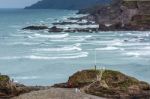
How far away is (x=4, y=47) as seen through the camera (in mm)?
76250

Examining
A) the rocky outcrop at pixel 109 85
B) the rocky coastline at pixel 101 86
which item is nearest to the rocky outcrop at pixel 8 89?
the rocky coastline at pixel 101 86

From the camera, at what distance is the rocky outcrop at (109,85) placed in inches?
1002

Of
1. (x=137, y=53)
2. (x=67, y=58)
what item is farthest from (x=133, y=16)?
(x=67, y=58)

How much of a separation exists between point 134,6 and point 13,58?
2308 inches

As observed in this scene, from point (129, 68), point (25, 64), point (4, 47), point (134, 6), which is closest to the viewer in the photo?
point (129, 68)

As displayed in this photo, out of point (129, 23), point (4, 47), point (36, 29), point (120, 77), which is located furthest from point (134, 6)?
point (120, 77)

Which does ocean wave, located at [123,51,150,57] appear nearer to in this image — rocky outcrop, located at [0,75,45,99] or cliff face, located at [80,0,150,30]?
rocky outcrop, located at [0,75,45,99]

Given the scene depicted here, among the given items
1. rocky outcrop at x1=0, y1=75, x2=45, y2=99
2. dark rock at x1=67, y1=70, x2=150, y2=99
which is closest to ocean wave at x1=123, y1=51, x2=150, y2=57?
dark rock at x1=67, y1=70, x2=150, y2=99

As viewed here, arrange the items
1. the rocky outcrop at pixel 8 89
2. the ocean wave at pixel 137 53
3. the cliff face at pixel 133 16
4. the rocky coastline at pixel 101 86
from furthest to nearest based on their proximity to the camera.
Answer: the cliff face at pixel 133 16
the ocean wave at pixel 137 53
the rocky outcrop at pixel 8 89
the rocky coastline at pixel 101 86

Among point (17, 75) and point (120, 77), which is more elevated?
point (120, 77)

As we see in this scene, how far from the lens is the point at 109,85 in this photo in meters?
26.6

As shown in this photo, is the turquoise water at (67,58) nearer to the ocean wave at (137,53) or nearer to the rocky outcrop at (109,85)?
the ocean wave at (137,53)

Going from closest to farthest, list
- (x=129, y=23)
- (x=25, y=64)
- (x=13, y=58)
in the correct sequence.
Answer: (x=25, y=64) < (x=13, y=58) < (x=129, y=23)

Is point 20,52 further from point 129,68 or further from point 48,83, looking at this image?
point 48,83
